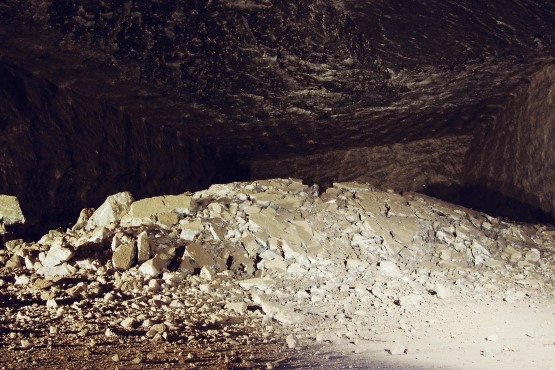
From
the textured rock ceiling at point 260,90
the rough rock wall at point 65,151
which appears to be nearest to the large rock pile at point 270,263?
the rough rock wall at point 65,151

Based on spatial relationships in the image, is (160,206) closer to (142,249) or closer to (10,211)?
(142,249)

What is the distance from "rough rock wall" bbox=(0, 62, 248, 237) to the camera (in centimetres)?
309

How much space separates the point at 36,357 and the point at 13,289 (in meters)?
0.89

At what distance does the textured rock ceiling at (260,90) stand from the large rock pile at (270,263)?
1.99 ft

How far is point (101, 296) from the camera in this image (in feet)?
7.38

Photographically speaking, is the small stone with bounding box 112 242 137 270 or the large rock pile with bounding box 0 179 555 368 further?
the small stone with bounding box 112 242 137 270

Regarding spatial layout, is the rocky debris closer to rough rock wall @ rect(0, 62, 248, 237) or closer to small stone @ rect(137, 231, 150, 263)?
rough rock wall @ rect(0, 62, 248, 237)

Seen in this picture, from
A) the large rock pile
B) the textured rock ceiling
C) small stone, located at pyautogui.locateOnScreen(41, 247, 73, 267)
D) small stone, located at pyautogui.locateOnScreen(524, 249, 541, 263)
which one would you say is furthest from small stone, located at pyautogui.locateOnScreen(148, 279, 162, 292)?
small stone, located at pyautogui.locateOnScreen(524, 249, 541, 263)

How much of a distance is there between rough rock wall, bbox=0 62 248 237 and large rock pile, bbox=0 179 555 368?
255 mm

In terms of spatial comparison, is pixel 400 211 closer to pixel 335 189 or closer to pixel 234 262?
pixel 335 189

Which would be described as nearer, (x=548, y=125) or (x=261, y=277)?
(x=261, y=277)

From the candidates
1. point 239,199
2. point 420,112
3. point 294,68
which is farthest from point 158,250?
point 420,112

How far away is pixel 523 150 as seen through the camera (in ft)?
14.2

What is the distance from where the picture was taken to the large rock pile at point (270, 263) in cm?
206
